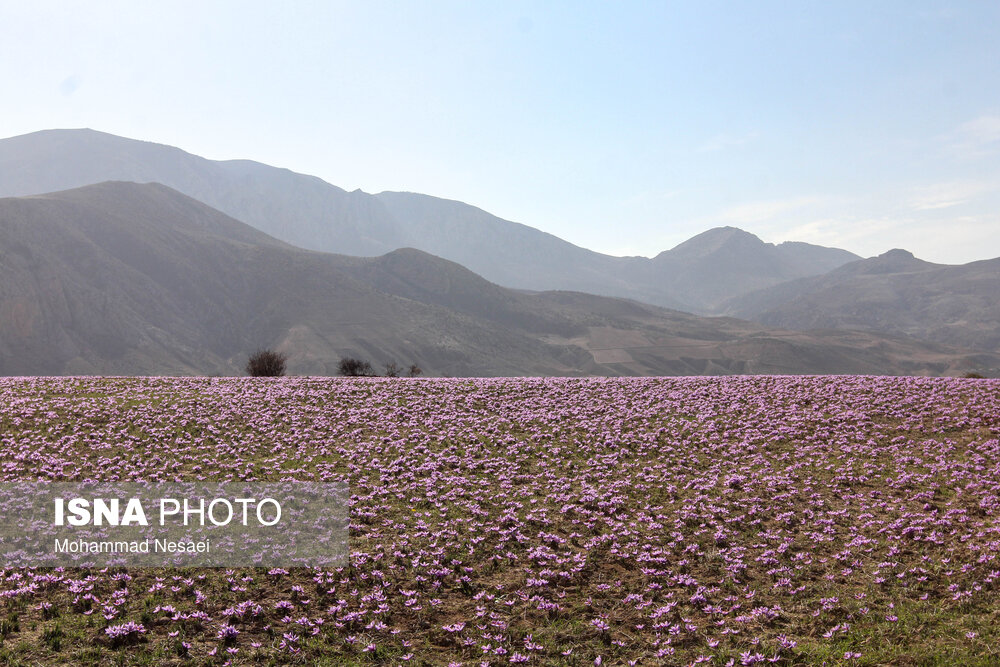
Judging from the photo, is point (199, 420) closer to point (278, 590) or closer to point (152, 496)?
point (152, 496)

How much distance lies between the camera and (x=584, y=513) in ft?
48.3

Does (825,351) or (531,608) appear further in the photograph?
(825,351)

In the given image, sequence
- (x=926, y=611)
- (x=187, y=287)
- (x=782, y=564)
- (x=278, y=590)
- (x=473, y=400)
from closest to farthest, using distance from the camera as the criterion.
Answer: (x=926, y=611) < (x=278, y=590) < (x=782, y=564) < (x=473, y=400) < (x=187, y=287)

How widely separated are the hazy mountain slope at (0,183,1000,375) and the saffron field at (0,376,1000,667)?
92646mm

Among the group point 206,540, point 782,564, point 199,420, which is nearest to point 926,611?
point 782,564

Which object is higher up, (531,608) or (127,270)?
(127,270)

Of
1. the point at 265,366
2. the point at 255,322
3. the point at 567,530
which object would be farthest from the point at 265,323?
the point at 567,530

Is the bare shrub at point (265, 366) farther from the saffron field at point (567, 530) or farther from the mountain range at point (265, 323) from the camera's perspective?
the mountain range at point (265, 323)

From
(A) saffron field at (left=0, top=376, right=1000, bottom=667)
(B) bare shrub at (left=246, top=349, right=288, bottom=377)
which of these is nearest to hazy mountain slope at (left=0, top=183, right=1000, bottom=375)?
(B) bare shrub at (left=246, top=349, right=288, bottom=377)

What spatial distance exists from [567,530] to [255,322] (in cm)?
13659

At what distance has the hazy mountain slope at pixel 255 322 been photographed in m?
112

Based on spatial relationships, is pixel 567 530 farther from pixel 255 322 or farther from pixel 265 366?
pixel 255 322

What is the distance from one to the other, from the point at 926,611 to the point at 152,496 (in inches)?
634

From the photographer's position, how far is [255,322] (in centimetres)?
13862
